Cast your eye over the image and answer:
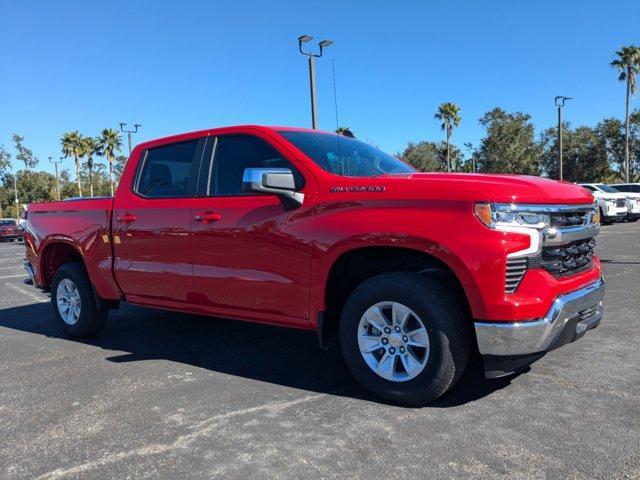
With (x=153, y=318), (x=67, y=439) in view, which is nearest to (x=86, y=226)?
(x=153, y=318)

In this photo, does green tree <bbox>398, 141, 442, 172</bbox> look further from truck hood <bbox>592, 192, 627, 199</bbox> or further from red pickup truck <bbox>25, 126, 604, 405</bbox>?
red pickup truck <bbox>25, 126, 604, 405</bbox>

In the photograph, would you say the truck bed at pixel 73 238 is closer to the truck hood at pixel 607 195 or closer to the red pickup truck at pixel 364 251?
the red pickup truck at pixel 364 251

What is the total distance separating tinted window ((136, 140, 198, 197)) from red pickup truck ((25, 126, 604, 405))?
0.05 ft

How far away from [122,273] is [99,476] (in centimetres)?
261

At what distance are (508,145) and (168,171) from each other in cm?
4424

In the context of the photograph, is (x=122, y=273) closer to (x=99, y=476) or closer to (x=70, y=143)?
(x=99, y=476)

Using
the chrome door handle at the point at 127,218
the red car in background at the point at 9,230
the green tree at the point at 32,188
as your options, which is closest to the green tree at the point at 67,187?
the green tree at the point at 32,188

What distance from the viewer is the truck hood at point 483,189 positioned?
324 cm

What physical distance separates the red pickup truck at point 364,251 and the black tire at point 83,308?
61 cm

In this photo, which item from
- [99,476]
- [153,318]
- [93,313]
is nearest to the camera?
[99,476]

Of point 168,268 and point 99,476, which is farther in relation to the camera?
point 168,268

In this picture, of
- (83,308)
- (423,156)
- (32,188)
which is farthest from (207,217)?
(32,188)

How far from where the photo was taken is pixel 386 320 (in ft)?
11.9

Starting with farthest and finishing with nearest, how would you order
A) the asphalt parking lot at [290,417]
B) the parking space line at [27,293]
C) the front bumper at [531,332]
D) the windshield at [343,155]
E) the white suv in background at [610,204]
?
1. the white suv in background at [610,204]
2. the parking space line at [27,293]
3. the windshield at [343,155]
4. the front bumper at [531,332]
5. the asphalt parking lot at [290,417]
